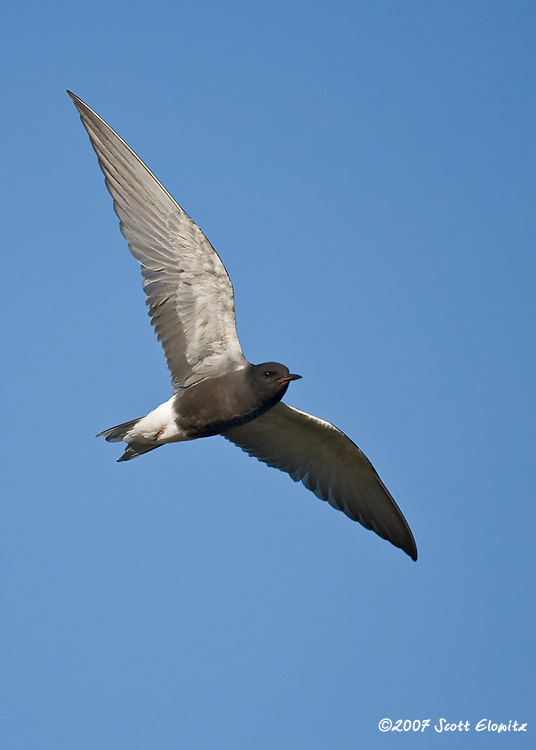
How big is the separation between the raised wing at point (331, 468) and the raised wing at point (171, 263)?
71.1 inches

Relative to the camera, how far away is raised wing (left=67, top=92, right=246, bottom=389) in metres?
10.3

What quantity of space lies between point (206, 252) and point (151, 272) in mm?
700

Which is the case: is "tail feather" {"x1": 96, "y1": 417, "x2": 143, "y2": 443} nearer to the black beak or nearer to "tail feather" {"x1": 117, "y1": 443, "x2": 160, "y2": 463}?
"tail feather" {"x1": 117, "y1": 443, "x2": 160, "y2": 463}

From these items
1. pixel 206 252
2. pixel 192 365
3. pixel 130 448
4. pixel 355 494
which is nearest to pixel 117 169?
pixel 206 252

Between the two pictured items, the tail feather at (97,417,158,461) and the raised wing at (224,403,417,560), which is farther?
the raised wing at (224,403,417,560)

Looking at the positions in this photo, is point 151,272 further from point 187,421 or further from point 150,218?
point 187,421

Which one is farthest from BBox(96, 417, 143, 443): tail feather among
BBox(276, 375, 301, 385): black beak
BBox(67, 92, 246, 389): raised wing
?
BBox(276, 375, 301, 385): black beak

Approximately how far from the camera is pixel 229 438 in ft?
41.4

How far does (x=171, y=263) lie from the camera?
10531mm

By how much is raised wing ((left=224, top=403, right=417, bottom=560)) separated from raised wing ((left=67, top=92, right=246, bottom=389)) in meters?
1.81

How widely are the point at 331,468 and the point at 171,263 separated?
3779 mm

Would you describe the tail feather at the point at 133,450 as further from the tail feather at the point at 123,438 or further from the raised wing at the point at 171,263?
the raised wing at the point at 171,263

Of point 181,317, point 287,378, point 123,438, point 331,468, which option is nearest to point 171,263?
point 181,317

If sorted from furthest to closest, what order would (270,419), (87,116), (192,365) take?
(270,419)
(192,365)
(87,116)
